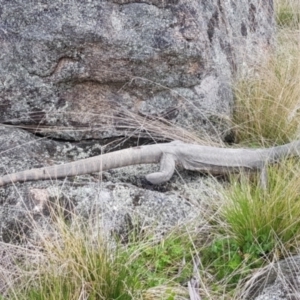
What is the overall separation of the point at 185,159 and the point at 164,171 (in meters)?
0.19

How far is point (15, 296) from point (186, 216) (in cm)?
107

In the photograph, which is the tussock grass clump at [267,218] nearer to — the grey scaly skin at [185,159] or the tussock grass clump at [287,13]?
the grey scaly skin at [185,159]

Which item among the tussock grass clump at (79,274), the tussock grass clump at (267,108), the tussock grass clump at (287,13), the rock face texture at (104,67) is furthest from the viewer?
the tussock grass clump at (287,13)

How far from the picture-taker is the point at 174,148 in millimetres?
3928

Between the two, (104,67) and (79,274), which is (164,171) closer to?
(104,67)

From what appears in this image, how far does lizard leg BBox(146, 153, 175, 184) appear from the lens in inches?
147

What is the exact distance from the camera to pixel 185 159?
3926 millimetres

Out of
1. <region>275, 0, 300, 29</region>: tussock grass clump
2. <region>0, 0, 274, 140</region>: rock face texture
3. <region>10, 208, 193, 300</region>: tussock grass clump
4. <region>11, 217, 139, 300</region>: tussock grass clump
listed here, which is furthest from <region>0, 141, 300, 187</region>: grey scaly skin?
<region>275, 0, 300, 29</region>: tussock grass clump

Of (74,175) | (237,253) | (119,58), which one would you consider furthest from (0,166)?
(237,253)

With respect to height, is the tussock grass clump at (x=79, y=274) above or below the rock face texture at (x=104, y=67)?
below

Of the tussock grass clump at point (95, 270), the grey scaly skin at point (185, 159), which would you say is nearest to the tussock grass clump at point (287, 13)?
the grey scaly skin at point (185, 159)

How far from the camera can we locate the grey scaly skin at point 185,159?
12.1 ft

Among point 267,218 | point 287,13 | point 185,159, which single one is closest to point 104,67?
point 185,159

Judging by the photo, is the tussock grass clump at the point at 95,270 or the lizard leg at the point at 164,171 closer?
the tussock grass clump at the point at 95,270
